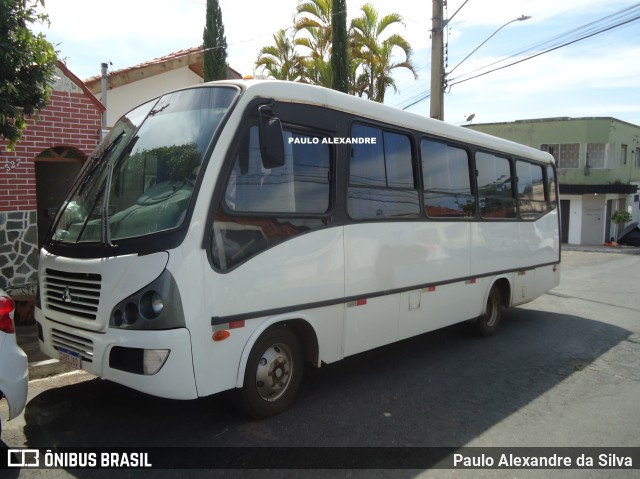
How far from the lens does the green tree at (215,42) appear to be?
1348 centimetres

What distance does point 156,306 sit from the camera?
11.7ft

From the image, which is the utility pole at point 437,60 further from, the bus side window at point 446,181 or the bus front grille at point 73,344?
the bus front grille at point 73,344

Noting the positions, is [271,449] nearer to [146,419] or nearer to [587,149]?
[146,419]

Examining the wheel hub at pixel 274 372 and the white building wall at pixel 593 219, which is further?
the white building wall at pixel 593 219

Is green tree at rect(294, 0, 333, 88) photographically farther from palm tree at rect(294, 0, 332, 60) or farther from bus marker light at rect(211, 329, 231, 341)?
bus marker light at rect(211, 329, 231, 341)

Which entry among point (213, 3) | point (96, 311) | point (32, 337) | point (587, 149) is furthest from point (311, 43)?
point (587, 149)

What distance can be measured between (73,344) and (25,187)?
5269mm

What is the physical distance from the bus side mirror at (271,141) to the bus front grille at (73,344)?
191 centimetres

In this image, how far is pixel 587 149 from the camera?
29719 mm

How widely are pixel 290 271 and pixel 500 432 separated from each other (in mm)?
2209

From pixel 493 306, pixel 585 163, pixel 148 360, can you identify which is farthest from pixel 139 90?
pixel 585 163

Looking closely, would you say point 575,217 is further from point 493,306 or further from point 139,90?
point 493,306

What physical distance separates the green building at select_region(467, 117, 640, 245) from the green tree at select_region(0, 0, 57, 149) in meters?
28.3

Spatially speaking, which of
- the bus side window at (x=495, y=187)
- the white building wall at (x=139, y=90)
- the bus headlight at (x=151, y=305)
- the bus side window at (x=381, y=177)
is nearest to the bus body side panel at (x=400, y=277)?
the bus side window at (x=381, y=177)
